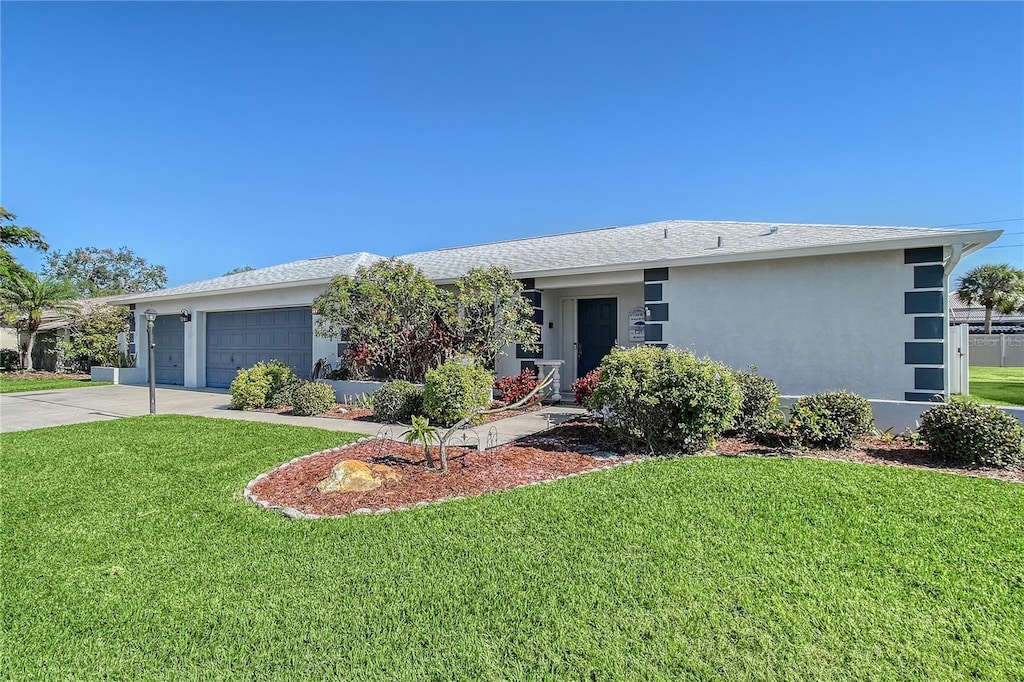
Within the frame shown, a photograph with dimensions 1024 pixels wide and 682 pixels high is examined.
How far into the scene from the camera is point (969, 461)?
561cm

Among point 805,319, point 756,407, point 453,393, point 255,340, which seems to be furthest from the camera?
point 255,340

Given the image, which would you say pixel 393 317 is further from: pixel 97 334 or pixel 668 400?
pixel 97 334

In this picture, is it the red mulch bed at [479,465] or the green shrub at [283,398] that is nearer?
the red mulch bed at [479,465]

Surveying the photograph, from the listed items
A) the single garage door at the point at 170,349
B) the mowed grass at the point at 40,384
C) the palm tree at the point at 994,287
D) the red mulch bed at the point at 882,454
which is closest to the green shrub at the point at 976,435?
the red mulch bed at the point at 882,454

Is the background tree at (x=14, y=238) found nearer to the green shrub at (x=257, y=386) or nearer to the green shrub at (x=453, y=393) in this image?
the green shrub at (x=257, y=386)

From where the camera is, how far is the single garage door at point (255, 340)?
48.1 ft

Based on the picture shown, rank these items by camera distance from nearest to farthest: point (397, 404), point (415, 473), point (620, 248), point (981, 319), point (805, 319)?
point (415, 473)
point (805, 319)
point (397, 404)
point (620, 248)
point (981, 319)

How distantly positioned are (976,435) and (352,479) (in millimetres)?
6907

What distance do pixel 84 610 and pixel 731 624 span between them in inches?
144

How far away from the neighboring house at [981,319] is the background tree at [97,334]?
4230 cm

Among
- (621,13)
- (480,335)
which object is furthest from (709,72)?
(480,335)

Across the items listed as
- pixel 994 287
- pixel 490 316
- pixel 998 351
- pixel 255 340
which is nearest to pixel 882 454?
pixel 490 316

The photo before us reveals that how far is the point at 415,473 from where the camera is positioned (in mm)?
5422

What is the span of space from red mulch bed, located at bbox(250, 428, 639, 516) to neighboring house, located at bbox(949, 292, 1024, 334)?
33263 millimetres
